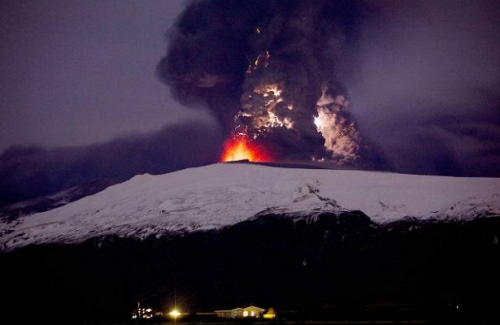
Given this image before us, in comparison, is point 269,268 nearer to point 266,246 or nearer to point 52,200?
point 266,246

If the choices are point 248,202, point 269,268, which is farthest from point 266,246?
point 248,202

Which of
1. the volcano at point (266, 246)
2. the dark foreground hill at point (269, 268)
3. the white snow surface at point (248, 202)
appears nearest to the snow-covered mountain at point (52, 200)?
the white snow surface at point (248, 202)

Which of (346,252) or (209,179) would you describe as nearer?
(346,252)

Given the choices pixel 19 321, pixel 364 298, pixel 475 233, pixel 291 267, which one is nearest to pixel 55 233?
pixel 291 267

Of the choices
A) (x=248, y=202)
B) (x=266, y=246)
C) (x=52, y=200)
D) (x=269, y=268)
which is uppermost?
Result: (x=52, y=200)

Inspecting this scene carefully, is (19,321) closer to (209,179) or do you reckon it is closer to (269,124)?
(209,179)

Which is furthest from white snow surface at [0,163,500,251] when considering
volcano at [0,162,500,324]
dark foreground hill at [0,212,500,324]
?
dark foreground hill at [0,212,500,324]
